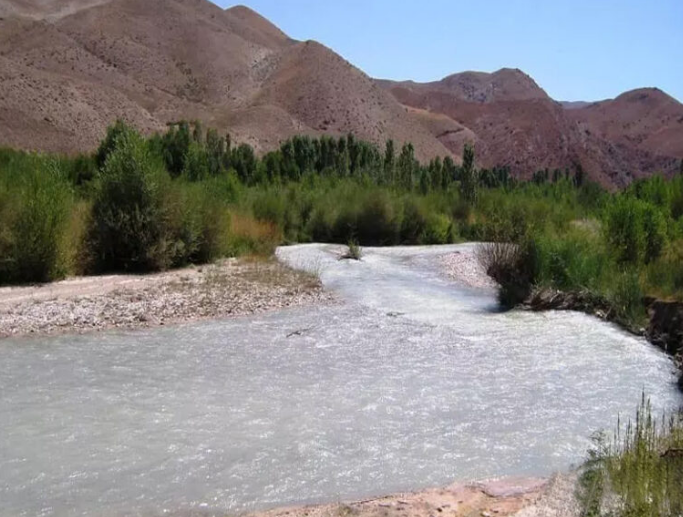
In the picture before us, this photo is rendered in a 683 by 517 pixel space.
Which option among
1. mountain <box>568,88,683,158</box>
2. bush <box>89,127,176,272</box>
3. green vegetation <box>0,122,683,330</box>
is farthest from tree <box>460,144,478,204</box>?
mountain <box>568,88,683,158</box>

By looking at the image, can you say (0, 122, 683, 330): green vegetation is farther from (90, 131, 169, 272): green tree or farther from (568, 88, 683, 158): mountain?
(568, 88, 683, 158): mountain

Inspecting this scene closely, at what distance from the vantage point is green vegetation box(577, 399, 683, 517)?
16.6 ft

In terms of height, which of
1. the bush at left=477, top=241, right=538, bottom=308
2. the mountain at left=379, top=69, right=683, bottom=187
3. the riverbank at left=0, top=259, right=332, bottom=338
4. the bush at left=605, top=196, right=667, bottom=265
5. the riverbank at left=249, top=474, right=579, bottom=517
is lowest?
the riverbank at left=249, top=474, right=579, bottom=517

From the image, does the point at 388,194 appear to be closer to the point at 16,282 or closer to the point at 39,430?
the point at 16,282

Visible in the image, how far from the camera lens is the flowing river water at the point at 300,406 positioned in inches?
257

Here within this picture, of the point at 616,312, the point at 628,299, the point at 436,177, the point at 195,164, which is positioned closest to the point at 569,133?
the point at 436,177

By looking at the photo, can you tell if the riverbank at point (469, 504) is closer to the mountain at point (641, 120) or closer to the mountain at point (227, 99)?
the mountain at point (227, 99)

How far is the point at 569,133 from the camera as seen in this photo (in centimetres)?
10431

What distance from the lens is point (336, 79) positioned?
96312 mm

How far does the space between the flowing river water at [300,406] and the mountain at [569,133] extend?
86580 mm

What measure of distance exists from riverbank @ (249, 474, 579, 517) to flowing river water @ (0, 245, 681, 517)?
11.8 inches

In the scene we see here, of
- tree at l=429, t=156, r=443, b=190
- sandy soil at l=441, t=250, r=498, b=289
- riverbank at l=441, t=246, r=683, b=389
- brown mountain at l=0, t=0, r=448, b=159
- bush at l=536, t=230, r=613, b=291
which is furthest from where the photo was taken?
brown mountain at l=0, t=0, r=448, b=159

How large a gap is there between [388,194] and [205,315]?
19328mm

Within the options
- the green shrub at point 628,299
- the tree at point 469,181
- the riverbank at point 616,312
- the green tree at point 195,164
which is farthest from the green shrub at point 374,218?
the green shrub at point 628,299
